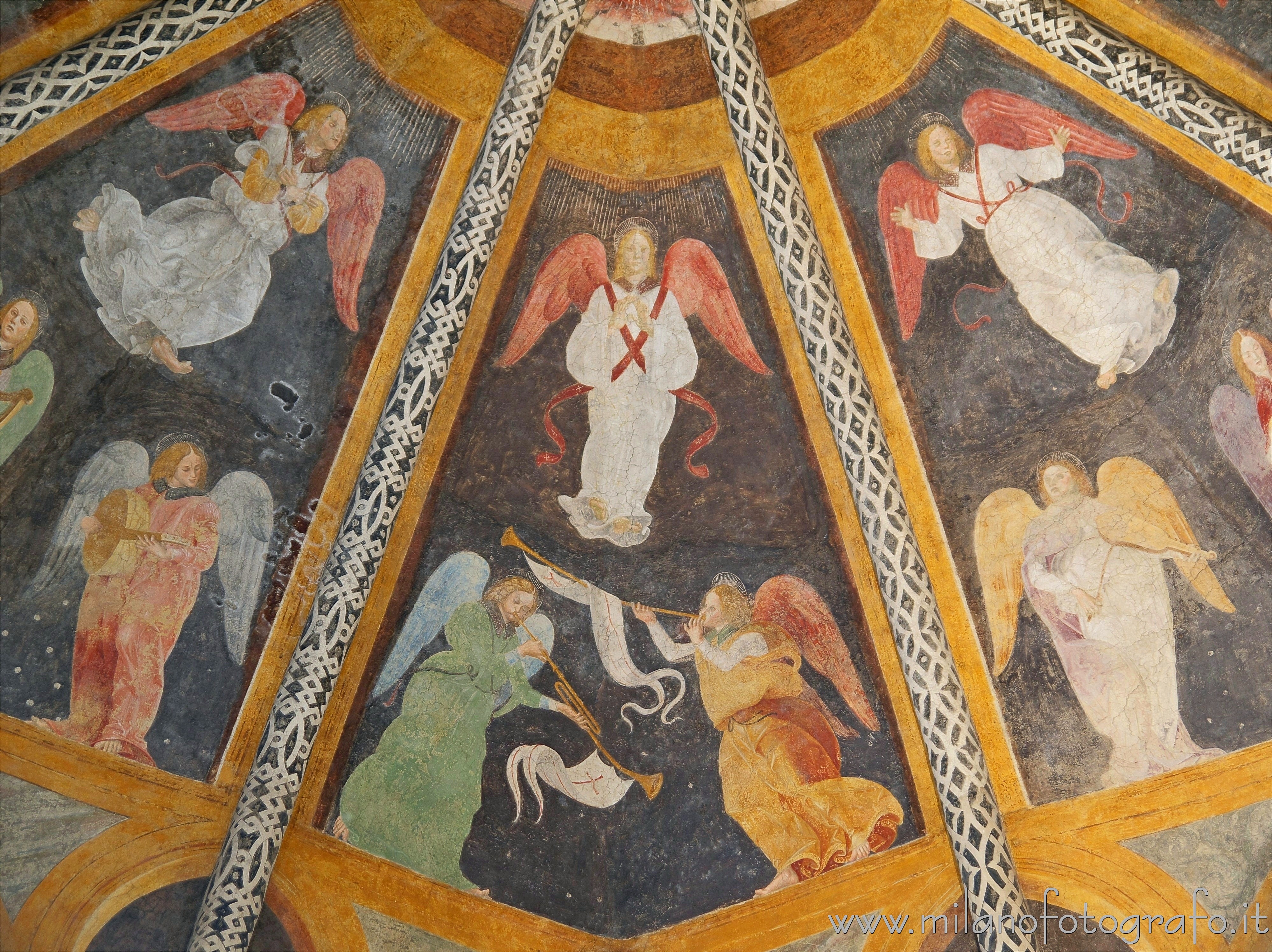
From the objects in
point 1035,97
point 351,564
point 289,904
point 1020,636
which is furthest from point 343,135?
point 1020,636

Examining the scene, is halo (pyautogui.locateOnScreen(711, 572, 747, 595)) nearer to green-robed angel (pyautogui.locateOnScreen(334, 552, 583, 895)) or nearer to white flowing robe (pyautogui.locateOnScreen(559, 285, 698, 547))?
white flowing robe (pyautogui.locateOnScreen(559, 285, 698, 547))

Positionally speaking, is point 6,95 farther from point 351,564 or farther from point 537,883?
point 537,883

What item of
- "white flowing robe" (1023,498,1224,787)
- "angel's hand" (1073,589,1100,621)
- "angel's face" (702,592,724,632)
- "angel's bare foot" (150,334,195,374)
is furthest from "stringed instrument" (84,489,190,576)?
"angel's hand" (1073,589,1100,621)

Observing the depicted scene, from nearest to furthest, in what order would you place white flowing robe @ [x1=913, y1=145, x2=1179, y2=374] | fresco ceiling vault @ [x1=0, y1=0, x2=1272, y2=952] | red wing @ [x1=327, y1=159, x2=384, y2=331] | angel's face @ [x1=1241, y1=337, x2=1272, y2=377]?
1. angel's face @ [x1=1241, y1=337, x2=1272, y2=377]
2. fresco ceiling vault @ [x1=0, y1=0, x2=1272, y2=952]
3. white flowing robe @ [x1=913, y1=145, x2=1179, y2=374]
4. red wing @ [x1=327, y1=159, x2=384, y2=331]

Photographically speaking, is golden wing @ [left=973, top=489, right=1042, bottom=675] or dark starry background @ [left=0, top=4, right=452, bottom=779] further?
golden wing @ [left=973, top=489, right=1042, bottom=675]

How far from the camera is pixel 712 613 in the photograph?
8992 millimetres

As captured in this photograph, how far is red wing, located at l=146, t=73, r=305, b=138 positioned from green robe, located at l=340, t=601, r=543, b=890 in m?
3.29

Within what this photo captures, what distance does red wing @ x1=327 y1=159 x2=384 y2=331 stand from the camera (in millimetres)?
8250

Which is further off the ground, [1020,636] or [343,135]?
[343,135]

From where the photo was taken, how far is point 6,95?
6.79m

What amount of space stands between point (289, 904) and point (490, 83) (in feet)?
17.0

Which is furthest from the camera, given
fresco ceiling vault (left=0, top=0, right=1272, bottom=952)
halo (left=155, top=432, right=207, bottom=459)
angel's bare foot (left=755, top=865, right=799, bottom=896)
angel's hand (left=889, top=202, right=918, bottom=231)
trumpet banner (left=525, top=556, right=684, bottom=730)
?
trumpet banner (left=525, top=556, right=684, bottom=730)

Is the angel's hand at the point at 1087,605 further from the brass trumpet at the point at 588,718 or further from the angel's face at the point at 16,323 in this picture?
the angel's face at the point at 16,323

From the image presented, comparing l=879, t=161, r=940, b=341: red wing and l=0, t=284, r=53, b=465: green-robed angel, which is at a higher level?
l=0, t=284, r=53, b=465: green-robed angel
